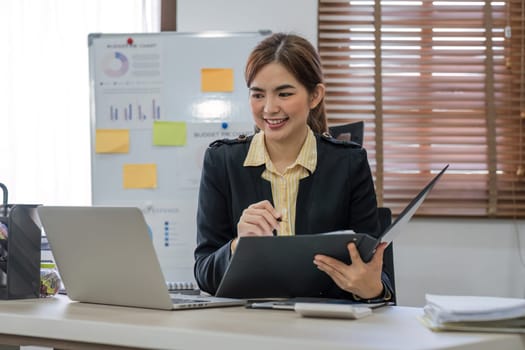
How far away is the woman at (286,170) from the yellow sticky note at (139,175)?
122 centimetres

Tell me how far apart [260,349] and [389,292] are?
0.56 meters

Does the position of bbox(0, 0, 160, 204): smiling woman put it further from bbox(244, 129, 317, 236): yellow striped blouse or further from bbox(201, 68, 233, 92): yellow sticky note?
bbox(244, 129, 317, 236): yellow striped blouse

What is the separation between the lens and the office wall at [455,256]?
323cm

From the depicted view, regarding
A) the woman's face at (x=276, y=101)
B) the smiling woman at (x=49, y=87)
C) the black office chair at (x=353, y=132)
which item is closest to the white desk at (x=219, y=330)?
the woman's face at (x=276, y=101)

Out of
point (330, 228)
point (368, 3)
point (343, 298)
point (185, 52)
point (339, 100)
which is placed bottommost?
point (343, 298)

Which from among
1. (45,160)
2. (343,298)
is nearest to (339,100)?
(45,160)

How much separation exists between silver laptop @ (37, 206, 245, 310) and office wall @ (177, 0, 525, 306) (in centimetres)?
194

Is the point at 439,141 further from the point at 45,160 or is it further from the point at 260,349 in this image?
the point at 260,349

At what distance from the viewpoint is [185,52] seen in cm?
309

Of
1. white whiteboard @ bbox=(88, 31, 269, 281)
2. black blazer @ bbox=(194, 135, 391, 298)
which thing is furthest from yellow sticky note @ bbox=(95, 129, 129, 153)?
black blazer @ bbox=(194, 135, 391, 298)

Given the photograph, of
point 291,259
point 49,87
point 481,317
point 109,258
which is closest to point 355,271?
point 291,259

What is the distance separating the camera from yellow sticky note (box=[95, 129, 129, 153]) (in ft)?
10.1

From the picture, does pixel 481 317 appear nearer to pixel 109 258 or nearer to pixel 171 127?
pixel 109 258

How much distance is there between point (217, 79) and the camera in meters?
3.07
